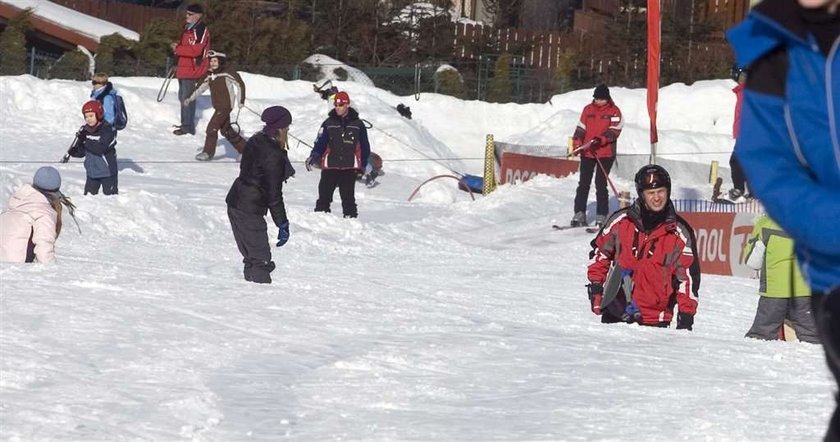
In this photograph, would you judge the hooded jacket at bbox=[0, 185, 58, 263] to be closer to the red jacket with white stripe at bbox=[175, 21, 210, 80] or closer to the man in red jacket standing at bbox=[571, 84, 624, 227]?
the man in red jacket standing at bbox=[571, 84, 624, 227]

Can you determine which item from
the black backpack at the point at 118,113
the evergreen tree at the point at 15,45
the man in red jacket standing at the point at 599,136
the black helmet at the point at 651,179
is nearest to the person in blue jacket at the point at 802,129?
the black helmet at the point at 651,179

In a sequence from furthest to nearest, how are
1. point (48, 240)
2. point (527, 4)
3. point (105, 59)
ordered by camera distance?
1. point (527, 4)
2. point (105, 59)
3. point (48, 240)

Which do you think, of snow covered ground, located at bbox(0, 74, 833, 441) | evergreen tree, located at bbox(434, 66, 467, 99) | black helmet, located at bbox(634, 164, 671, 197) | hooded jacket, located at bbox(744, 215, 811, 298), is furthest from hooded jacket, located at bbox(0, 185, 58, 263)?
evergreen tree, located at bbox(434, 66, 467, 99)

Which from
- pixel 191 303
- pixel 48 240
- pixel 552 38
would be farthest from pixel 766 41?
pixel 552 38

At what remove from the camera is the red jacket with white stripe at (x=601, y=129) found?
16.5 meters

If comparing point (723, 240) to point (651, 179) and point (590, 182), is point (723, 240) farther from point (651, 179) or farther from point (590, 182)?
point (651, 179)

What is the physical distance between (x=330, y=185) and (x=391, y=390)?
1086 cm

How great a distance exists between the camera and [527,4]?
37.3 meters

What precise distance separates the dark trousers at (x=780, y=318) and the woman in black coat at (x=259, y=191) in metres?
2.96

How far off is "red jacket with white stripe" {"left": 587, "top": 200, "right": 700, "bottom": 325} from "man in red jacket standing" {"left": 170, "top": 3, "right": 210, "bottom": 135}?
1356 cm

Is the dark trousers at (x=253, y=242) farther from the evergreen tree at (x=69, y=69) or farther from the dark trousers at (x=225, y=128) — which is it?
the evergreen tree at (x=69, y=69)

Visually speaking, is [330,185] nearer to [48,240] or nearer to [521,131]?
→ [48,240]

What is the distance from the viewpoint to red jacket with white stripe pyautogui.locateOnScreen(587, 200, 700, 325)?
24.9ft

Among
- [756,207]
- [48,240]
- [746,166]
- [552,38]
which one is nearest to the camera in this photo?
[746,166]
